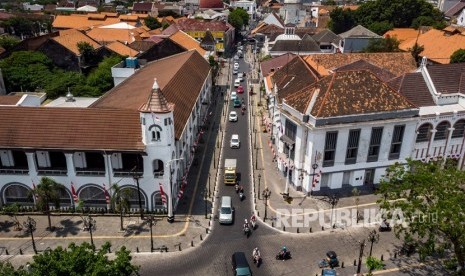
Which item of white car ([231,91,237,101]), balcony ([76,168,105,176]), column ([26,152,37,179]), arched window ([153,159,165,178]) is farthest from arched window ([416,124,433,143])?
column ([26,152,37,179])

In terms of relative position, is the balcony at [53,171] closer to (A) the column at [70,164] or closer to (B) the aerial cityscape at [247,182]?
(B) the aerial cityscape at [247,182]

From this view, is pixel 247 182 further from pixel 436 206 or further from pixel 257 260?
pixel 436 206

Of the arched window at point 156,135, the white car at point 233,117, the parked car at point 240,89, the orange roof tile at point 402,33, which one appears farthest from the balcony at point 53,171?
the orange roof tile at point 402,33

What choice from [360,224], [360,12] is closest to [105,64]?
[360,224]

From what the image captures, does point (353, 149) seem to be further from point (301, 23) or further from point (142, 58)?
point (301, 23)

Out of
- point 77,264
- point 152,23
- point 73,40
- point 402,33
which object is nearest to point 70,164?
point 77,264

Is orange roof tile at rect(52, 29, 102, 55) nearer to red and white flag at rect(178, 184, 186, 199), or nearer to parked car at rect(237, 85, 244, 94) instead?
parked car at rect(237, 85, 244, 94)
